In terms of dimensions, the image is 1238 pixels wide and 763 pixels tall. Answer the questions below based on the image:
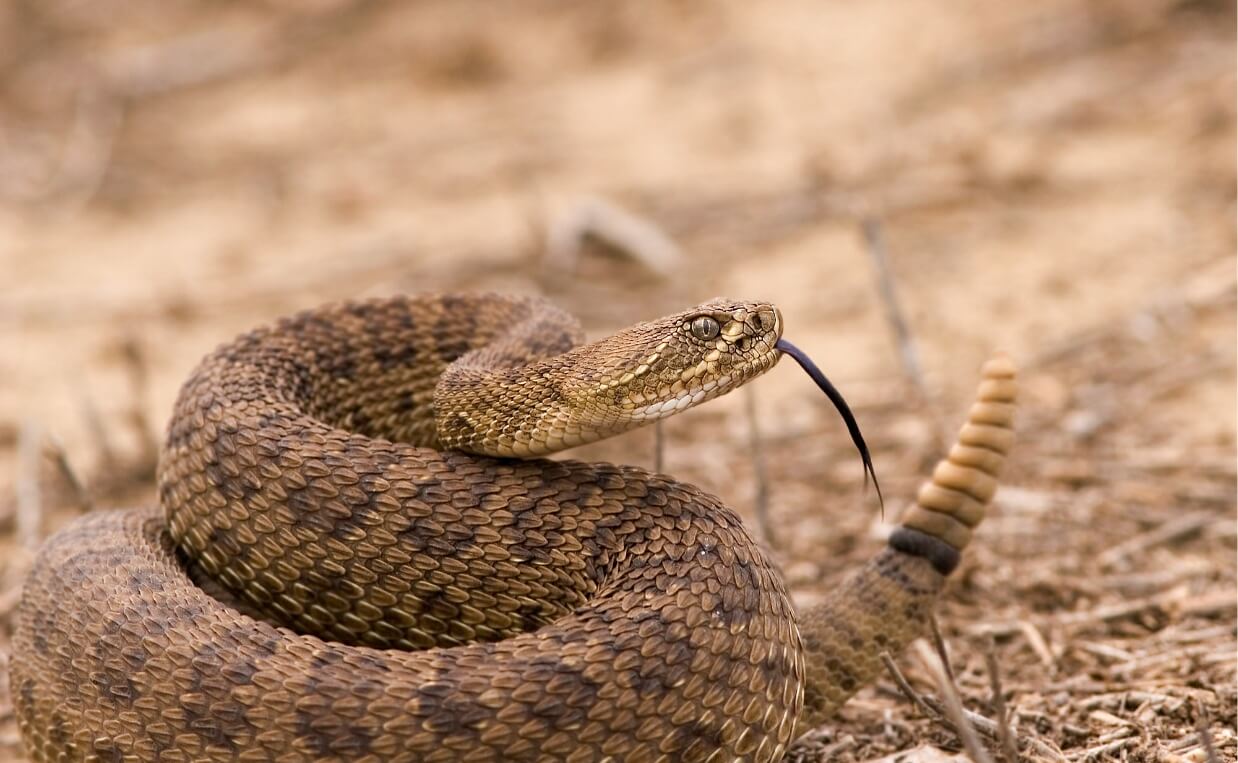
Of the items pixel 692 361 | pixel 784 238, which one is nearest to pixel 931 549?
pixel 692 361

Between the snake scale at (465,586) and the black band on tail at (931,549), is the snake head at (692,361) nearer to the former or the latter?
the snake scale at (465,586)

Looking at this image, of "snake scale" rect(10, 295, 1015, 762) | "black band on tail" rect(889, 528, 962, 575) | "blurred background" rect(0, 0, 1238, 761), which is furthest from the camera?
"blurred background" rect(0, 0, 1238, 761)

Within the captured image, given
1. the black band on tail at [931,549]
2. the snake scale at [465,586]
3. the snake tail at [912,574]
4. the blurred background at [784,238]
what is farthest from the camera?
the blurred background at [784,238]

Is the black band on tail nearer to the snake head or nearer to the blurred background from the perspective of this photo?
the blurred background

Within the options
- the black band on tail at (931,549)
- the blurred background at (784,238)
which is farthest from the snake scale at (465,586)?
the blurred background at (784,238)

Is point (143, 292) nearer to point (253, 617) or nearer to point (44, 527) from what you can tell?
point (44, 527)

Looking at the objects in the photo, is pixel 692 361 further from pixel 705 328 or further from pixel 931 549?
pixel 931 549

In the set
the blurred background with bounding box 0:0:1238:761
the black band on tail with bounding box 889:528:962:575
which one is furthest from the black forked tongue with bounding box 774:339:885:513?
the blurred background with bounding box 0:0:1238:761

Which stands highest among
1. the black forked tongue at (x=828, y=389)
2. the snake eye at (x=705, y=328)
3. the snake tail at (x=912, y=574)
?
the snake eye at (x=705, y=328)
